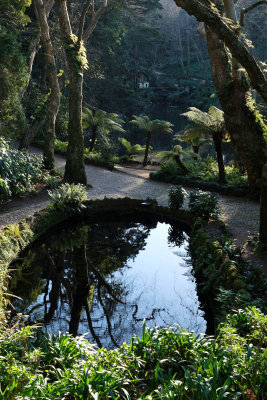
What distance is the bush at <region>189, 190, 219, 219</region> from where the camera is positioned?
9.55 meters

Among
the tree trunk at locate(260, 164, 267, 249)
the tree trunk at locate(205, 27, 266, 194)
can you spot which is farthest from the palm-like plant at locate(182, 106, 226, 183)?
the tree trunk at locate(260, 164, 267, 249)

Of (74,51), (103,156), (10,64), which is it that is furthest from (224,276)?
(103,156)

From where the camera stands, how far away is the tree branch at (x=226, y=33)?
7.59 metres

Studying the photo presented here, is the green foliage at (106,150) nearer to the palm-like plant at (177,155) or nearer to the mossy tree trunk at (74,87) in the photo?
the palm-like plant at (177,155)

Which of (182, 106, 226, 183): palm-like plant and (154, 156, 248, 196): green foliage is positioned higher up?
(182, 106, 226, 183): palm-like plant

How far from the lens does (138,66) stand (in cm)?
3447

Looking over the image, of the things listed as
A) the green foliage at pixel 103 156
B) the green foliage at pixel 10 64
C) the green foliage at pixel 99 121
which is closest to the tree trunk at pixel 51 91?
the green foliage at pixel 10 64

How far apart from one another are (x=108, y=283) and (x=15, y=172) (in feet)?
15.5

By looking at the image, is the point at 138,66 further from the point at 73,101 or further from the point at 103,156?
the point at 73,101

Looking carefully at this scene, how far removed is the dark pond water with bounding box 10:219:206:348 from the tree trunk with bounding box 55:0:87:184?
2.59 metres

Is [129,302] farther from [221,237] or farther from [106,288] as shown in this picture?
[221,237]

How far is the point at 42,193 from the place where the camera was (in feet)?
38.6

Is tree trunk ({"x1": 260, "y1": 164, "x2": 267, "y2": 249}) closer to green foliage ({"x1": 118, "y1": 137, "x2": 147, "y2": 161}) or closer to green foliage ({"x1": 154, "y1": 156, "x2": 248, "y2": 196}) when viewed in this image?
green foliage ({"x1": 154, "y1": 156, "x2": 248, "y2": 196})

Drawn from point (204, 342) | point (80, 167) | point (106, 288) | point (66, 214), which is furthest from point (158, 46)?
point (204, 342)
